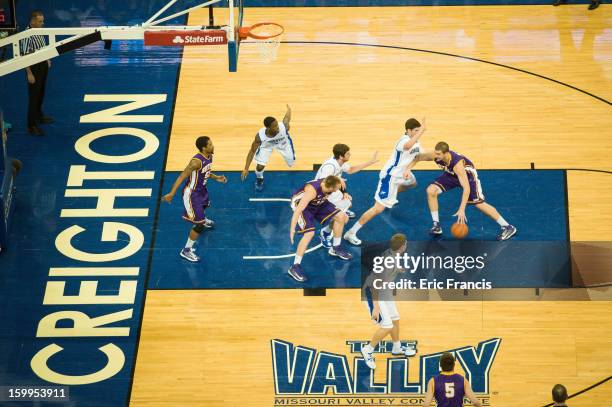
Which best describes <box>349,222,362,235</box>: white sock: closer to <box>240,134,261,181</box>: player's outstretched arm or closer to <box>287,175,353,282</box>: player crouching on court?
<box>287,175,353,282</box>: player crouching on court

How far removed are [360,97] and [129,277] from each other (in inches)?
210

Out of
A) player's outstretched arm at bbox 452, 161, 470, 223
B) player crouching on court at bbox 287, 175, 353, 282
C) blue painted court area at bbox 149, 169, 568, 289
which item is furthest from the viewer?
blue painted court area at bbox 149, 169, 568, 289

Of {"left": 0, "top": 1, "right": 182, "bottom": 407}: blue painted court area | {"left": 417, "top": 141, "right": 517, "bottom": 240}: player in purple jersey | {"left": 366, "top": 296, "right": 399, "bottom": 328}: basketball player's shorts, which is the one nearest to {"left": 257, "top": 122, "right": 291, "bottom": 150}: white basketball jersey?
{"left": 0, "top": 1, "right": 182, "bottom": 407}: blue painted court area

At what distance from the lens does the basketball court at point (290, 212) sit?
1389 cm

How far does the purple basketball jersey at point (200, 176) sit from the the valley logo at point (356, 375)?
7.99 feet

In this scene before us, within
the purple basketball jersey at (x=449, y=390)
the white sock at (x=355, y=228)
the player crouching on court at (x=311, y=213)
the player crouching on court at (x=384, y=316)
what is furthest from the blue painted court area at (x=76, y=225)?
the purple basketball jersey at (x=449, y=390)

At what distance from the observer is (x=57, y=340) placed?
1433 centimetres

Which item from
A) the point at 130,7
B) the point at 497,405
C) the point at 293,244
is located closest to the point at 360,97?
the point at 293,244

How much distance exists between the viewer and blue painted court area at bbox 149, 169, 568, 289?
1529 centimetres

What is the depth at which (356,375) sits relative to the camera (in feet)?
45.2

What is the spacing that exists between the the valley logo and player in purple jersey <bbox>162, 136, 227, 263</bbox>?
2056mm

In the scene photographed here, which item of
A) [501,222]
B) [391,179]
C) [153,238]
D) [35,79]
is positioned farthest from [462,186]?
[35,79]

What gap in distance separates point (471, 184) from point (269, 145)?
2953 mm

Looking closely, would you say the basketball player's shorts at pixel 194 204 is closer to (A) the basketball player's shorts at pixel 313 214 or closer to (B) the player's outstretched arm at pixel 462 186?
(A) the basketball player's shorts at pixel 313 214
